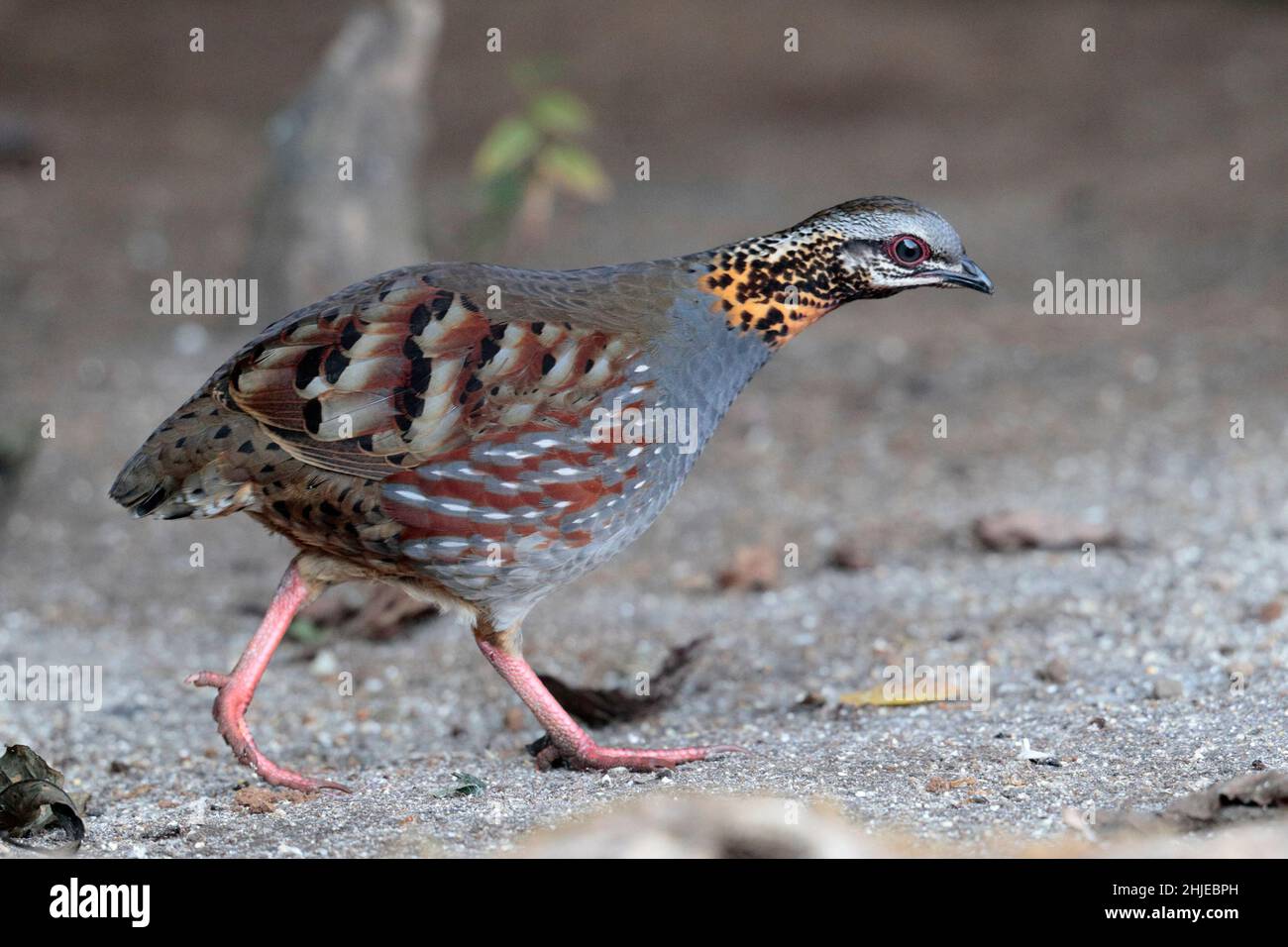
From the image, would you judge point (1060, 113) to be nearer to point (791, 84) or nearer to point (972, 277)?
point (791, 84)

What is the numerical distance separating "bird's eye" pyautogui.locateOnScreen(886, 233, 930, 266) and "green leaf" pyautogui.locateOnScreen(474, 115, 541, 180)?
723 cm

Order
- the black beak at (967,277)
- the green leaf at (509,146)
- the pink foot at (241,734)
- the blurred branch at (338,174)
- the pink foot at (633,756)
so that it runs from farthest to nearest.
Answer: the green leaf at (509,146) → the blurred branch at (338,174) → the black beak at (967,277) → the pink foot at (633,756) → the pink foot at (241,734)

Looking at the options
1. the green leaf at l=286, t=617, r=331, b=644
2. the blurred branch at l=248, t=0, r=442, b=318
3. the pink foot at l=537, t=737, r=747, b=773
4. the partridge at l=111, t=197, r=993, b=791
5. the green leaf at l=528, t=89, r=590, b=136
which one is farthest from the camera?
the green leaf at l=528, t=89, r=590, b=136

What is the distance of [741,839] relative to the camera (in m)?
3.63

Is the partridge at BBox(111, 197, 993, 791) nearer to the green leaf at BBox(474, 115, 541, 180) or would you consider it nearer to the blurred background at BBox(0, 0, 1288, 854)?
the blurred background at BBox(0, 0, 1288, 854)

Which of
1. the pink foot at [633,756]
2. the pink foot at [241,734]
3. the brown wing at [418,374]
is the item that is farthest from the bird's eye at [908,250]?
the pink foot at [241,734]

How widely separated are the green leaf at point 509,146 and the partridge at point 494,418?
6986mm

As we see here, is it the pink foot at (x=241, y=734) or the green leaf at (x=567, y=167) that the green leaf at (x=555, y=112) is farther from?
the pink foot at (x=241, y=734)

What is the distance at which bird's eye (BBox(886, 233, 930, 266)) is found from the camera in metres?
5.07

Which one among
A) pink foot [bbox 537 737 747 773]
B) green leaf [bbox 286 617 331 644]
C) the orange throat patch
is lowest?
pink foot [bbox 537 737 747 773]

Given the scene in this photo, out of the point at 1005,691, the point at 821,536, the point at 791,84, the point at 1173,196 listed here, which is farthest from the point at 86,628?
the point at 791,84

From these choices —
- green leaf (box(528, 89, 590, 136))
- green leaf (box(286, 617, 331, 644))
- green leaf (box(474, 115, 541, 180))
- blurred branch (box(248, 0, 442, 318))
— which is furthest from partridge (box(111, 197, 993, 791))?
green leaf (box(528, 89, 590, 136))

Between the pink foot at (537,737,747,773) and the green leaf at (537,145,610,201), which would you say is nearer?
the pink foot at (537,737,747,773)

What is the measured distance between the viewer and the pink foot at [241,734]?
4871mm
